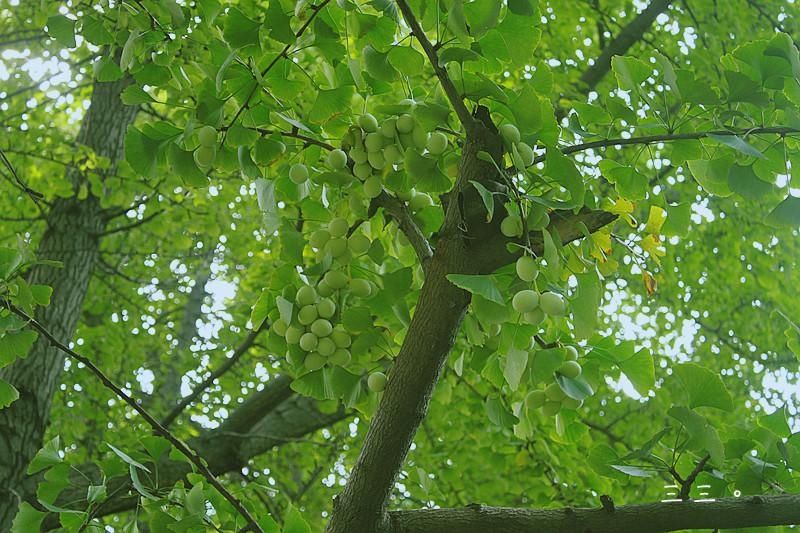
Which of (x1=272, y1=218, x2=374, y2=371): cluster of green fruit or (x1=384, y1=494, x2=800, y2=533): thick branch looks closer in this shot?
(x1=384, y1=494, x2=800, y2=533): thick branch

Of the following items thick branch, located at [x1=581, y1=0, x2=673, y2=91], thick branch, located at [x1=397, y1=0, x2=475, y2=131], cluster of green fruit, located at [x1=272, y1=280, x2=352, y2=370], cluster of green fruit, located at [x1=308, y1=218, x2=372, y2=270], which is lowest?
cluster of green fruit, located at [x1=272, y1=280, x2=352, y2=370]

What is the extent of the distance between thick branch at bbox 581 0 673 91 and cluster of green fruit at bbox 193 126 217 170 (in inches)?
110

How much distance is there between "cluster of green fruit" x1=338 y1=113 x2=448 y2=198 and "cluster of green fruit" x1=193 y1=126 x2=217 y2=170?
0.19 meters

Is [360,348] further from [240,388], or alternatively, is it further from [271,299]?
[240,388]

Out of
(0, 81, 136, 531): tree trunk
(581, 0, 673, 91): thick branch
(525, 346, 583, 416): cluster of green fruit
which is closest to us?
(525, 346, 583, 416): cluster of green fruit

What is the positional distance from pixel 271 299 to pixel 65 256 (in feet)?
8.06

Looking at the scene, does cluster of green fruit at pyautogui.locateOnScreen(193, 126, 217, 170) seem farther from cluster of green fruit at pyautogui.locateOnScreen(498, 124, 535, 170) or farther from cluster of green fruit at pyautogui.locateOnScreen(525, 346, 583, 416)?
cluster of green fruit at pyautogui.locateOnScreen(525, 346, 583, 416)

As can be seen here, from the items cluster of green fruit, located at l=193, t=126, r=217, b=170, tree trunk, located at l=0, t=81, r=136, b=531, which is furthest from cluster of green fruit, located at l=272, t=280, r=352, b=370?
tree trunk, located at l=0, t=81, r=136, b=531

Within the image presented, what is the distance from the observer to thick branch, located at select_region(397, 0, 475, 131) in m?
1.09

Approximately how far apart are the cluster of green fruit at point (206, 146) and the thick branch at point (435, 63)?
1.20ft

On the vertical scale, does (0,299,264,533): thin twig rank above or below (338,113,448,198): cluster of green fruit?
below

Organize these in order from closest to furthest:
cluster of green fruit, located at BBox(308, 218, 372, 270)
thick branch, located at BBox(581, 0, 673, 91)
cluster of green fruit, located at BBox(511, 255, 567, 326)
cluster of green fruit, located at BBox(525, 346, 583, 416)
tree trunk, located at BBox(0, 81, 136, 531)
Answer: cluster of green fruit, located at BBox(511, 255, 567, 326)
cluster of green fruit, located at BBox(525, 346, 583, 416)
cluster of green fruit, located at BBox(308, 218, 372, 270)
tree trunk, located at BBox(0, 81, 136, 531)
thick branch, located at BBox(581, 0, 673, 91)

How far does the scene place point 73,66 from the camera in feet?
13.6

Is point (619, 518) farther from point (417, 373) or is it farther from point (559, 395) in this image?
point (417, 373)
